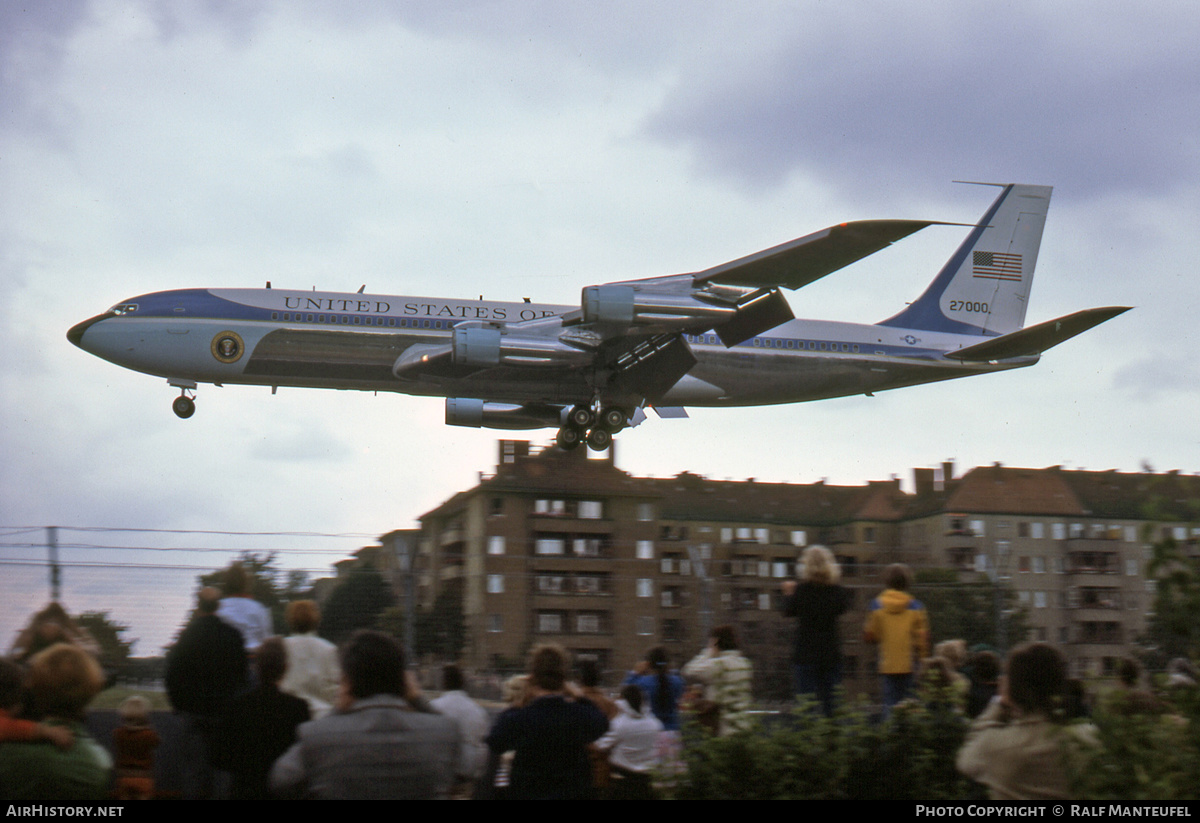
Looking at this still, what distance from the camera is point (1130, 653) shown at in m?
10.4

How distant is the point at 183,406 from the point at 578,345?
975cm

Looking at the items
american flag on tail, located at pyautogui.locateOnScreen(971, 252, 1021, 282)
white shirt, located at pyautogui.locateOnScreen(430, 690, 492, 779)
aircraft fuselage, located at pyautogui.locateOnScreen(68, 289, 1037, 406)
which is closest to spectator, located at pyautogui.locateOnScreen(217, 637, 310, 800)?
white shirt, located at pyautogui.locateOnScreen(430, 690, 492, 779)

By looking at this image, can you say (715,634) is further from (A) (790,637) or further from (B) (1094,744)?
(B) (1094,744)

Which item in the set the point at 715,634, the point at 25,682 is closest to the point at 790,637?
the point at 715,634

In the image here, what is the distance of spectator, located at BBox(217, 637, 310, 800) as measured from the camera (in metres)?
5.98

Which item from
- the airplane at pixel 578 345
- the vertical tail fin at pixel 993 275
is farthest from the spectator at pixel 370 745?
the vertical tail fin at pixel 993 275

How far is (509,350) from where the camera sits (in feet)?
76.9

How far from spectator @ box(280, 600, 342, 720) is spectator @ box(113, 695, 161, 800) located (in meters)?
0.99

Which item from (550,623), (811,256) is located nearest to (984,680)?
(550,623)

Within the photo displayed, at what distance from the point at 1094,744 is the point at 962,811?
33.2 inches

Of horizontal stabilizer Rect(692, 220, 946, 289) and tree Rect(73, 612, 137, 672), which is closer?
tree Rect(73, 612, 137, 672)

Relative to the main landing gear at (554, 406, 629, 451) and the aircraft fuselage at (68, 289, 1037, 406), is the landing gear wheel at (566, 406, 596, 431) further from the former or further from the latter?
the aircraft fuselage at (68, 289, 1037, 406)

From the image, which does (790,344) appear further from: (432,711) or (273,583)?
(432,711)

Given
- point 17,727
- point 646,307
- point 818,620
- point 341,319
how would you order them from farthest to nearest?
1. point 341,319
2. point 646,307
3. point 818,620
4. point 17,727
